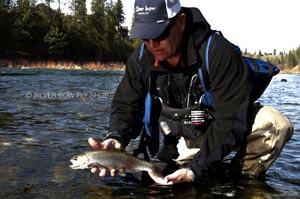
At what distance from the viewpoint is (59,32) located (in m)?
77.1

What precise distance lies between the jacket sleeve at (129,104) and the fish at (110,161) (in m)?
0.43

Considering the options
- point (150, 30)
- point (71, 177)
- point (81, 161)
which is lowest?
point (71, 177)

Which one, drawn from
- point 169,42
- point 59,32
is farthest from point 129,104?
point 59,32

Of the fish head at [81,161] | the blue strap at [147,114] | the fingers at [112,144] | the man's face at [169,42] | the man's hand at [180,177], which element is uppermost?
the man's face at [169,42]

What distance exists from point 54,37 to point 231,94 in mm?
74157

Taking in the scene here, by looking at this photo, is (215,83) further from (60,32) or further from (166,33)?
(60,32)

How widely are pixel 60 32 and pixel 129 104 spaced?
76.3 m

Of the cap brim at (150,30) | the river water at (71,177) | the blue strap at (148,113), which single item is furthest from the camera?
the blue strap at (148,113)

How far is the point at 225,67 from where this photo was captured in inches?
141

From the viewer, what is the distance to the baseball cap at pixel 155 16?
350cm

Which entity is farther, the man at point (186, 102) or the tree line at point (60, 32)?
the tree line at point (60, 32)

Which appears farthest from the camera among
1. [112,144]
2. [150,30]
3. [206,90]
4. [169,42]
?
[112,144]

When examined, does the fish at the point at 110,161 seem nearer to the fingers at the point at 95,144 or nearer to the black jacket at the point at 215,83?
the fingers at the point at 95,144

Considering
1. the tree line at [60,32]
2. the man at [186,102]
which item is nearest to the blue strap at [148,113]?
the man at [186,102]
